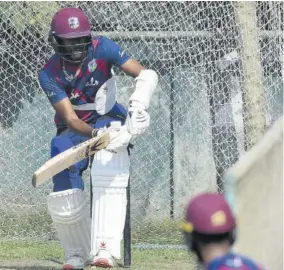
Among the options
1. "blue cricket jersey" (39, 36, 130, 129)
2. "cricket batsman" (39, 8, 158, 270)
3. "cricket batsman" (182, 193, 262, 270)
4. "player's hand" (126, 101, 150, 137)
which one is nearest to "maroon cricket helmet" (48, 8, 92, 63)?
"cricket batsman" (39, 8, 158, 270)

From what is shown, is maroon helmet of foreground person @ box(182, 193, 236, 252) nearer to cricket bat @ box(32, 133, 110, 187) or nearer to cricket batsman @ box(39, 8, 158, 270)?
cricket bat @ box(32, 133, 110, 187)

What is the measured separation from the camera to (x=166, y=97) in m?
10.5

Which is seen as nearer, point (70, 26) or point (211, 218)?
point (211, 218)

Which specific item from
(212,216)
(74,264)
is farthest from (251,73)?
(212,216)

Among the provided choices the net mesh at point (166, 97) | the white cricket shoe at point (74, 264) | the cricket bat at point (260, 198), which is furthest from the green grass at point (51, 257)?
the cricket bat at point (260, 198)

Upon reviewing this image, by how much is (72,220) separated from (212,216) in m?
3.44

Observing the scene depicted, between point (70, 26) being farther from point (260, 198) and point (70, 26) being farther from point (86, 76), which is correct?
point (260, 198)

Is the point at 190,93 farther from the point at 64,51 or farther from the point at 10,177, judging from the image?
the point at 64,51

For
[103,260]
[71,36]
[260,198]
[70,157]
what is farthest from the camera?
[71,36]

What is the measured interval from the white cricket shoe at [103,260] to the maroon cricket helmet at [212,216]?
313cm

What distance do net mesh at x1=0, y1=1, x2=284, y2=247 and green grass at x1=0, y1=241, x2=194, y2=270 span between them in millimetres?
587

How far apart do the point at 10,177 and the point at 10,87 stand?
2.76 feet

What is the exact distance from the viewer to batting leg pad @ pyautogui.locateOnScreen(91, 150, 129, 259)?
7375 millimetres

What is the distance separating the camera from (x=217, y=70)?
10.3 metres
